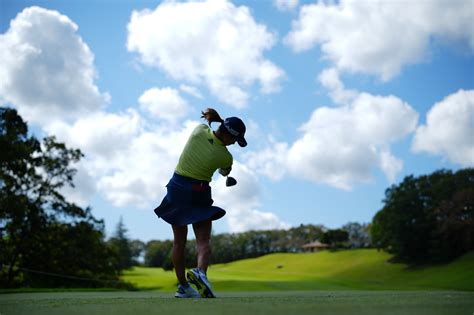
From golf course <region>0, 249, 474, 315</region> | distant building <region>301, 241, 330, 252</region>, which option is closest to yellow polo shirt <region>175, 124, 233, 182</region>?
golf course <region>0, 249, 474, 315</region>

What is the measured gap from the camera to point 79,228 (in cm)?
Result: 3466

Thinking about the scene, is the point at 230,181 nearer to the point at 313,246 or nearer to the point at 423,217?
the point at 423,217

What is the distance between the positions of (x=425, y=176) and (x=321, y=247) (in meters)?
69.4

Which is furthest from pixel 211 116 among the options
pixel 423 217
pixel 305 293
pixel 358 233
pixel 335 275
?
pixel 358 233

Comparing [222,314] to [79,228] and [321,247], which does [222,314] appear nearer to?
[79,228]

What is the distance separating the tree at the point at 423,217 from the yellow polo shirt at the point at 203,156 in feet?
172

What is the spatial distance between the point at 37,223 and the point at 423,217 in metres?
41.8

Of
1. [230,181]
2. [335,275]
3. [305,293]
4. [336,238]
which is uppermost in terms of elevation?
[336,238]

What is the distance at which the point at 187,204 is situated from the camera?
14.2 ft

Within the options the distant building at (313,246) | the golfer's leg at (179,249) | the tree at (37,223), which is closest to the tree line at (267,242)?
the distant building at (313,246)

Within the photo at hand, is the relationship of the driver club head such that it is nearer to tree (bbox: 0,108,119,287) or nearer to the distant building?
tree (bbox: 0,108,119,287)

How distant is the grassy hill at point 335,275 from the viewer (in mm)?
39531

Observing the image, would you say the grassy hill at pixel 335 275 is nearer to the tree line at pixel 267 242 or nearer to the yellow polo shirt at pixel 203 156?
the tree line at pixel 267 242

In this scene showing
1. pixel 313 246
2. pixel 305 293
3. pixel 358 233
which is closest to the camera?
pixel 305 293
